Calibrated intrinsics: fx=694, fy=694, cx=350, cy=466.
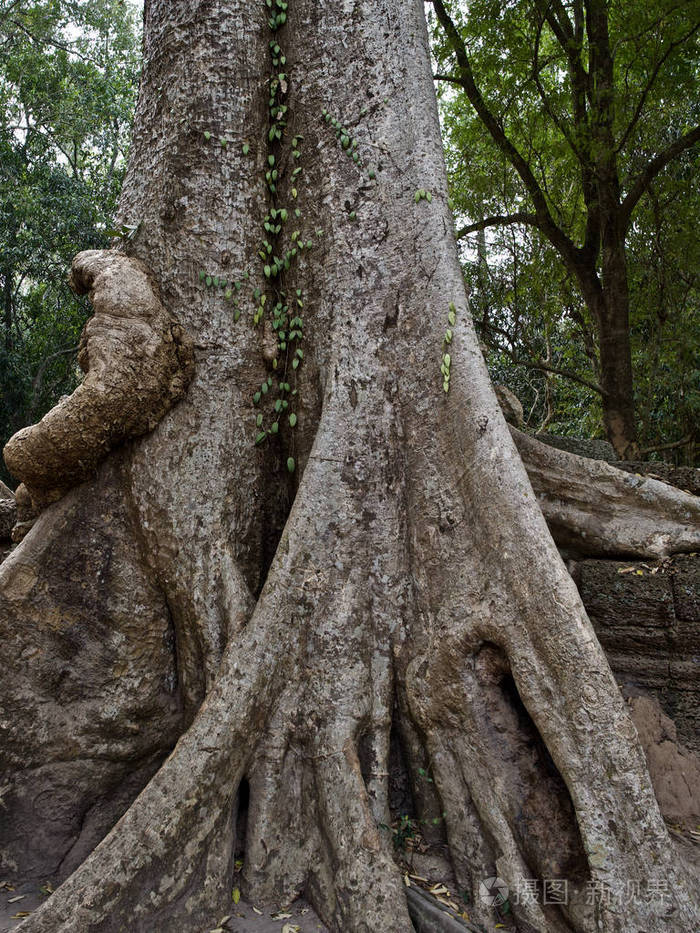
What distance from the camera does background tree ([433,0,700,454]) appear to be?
6.88m

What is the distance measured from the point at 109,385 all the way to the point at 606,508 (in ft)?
7.82

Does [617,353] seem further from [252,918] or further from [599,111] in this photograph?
[252,918]

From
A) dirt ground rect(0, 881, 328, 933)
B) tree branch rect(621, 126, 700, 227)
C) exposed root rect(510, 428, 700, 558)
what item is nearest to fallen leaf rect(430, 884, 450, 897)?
dirt ground rect(0, 881, 328, 933)

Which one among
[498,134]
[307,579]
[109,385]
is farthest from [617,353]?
[109,385]

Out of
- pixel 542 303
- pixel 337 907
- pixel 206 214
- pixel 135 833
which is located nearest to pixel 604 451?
pixel 206 214

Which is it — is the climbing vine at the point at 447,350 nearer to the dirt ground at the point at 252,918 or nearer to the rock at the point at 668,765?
the rock at the point at 668,765

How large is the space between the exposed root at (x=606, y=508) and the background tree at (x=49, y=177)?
884 centimetres

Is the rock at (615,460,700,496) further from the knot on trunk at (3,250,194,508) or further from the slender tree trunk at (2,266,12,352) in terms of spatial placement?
the slender tree trunk at (2,266,12,352)

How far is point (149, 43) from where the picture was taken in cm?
355

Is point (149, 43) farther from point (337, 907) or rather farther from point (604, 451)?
point (337, 907)

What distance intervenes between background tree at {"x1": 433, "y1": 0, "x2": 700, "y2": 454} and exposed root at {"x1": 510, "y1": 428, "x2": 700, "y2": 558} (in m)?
4.04

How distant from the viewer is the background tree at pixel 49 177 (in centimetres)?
1030

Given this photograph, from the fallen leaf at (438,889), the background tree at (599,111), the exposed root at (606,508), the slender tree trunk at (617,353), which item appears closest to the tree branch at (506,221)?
the background tree at (599,111)

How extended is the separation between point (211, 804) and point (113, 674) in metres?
0.78
